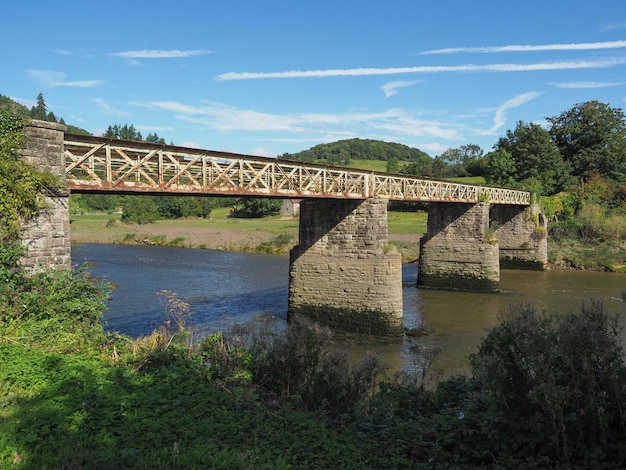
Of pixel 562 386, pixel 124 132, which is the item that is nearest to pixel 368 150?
pixel 124 132

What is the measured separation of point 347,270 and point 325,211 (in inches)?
95.4

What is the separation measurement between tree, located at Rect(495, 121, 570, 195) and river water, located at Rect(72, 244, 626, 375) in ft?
63.9

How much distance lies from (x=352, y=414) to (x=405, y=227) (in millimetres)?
45730

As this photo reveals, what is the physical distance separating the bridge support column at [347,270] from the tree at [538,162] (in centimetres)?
3525

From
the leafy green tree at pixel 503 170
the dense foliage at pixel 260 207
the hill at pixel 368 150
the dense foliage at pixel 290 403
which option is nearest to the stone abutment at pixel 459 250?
the dense foliage at pixel 290 403

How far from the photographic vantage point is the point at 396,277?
56.7 feet

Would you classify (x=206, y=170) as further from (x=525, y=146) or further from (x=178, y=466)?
(x=525, y=146)

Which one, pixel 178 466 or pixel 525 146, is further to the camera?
pixel 525 146

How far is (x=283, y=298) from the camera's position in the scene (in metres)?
23.5

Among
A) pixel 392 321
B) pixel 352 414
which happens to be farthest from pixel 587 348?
pixel 392 321

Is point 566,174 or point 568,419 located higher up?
point 566,174

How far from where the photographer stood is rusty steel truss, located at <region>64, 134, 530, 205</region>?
415 inches

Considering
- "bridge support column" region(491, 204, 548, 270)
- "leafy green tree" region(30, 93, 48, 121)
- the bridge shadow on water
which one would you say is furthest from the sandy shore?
"leafy green tree" region(30, 93, 48, 121)

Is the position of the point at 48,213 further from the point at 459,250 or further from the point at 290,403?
the point at 459,250
